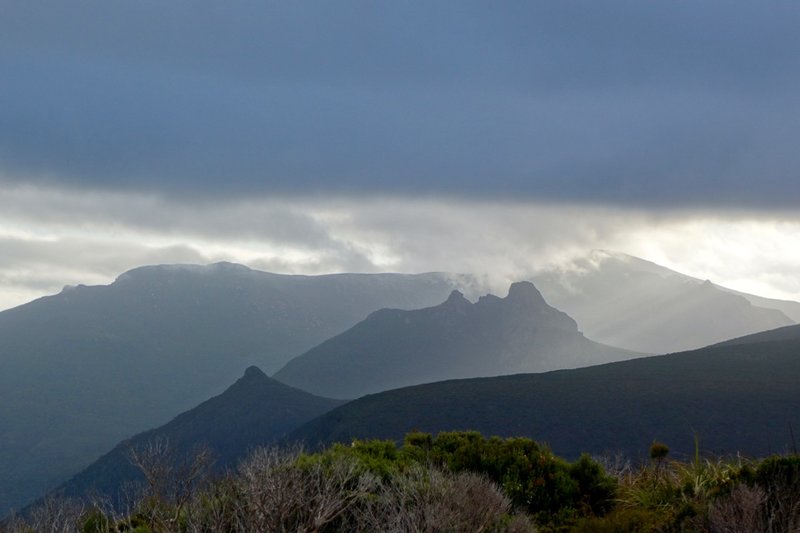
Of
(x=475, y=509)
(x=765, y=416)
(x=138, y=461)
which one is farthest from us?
(x=765, y=416)

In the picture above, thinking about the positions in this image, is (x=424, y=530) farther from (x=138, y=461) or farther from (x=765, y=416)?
(x=765, y=416)

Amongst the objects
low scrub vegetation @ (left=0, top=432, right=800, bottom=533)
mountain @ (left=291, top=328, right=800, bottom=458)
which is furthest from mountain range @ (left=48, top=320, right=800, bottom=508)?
low scrub vegetation @ (left=0, top=432, right=800, bottom=533)

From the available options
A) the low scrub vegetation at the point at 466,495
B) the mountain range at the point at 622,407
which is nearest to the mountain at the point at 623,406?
the mountain range at the point at 622,407

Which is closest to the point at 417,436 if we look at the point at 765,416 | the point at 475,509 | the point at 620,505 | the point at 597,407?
the point at 620,505

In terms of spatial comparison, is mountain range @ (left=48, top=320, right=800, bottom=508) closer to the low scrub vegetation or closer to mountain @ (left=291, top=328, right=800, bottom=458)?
mountain @ (left=291, top=328, right=800, bottom=458)

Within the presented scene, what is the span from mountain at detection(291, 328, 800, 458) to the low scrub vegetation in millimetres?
94631

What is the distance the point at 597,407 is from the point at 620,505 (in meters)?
124

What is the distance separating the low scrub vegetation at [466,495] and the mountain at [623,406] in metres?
94.6

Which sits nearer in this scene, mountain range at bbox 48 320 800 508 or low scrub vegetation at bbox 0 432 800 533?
low scrub vegetation at bbox 0 432 800 533

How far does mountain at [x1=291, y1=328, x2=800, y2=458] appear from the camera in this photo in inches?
4993

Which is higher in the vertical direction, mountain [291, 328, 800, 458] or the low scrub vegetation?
the low scrub vegetation

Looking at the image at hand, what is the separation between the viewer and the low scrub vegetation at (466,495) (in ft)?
65.3

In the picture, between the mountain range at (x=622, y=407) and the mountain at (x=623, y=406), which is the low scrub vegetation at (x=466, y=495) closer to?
the mountain range at (x=622, y=407)

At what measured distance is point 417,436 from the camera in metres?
30.5
